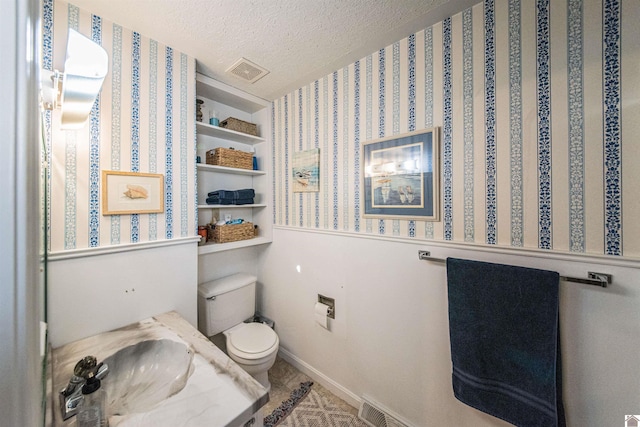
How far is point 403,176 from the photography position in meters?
1.37

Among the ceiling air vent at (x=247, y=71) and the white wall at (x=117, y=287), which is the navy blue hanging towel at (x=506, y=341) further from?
the ceiling air vent at (x=247, y=71)

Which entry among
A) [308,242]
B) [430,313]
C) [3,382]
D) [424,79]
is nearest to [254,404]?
[3,382]

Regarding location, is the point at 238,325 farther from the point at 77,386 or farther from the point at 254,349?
the point at 77,386

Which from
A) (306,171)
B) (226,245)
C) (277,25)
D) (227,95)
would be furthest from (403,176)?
(227,95)

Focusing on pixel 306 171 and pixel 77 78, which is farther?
pixel 306 171

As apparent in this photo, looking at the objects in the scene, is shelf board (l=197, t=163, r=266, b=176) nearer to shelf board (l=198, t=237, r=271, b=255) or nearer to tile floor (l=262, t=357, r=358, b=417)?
shelf board (l=198, t=237, r=271, b=255)

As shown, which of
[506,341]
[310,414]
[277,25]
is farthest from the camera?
[310,414]

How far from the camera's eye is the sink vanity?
77cm

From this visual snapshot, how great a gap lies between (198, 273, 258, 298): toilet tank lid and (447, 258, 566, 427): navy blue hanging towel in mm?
1522

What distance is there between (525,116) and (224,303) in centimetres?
214

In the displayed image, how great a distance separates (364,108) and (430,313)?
1.29m

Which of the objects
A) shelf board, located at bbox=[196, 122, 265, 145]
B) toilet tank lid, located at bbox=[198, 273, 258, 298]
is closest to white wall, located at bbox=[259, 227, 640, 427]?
toilet tank lid, located at bbox=[198, 273, 258, 298]

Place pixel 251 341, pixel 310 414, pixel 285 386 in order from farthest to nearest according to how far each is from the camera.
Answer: pixel 285 386 < pixel 251 341 < pixel 310 414

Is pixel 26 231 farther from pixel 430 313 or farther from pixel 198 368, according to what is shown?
pixel 430 313
